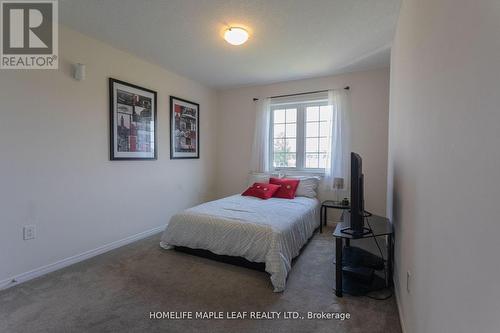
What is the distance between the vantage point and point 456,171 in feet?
2.73

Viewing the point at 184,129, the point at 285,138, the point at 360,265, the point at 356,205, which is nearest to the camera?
the point at 356,205

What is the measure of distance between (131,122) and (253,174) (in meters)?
2.15

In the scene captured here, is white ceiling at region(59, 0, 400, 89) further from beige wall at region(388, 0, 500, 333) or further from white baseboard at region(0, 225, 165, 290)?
white baseboard at region(0, 225, 165, 290)

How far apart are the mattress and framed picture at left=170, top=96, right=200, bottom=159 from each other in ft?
4.39

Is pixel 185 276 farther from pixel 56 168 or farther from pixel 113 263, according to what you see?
pixel 56 168

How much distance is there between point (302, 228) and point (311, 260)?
364 mm

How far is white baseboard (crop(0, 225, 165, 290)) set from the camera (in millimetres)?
2170

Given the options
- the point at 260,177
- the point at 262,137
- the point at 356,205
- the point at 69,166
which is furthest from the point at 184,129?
the point at 356,205

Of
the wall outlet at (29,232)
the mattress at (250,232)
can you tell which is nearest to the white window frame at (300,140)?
the mattress at (250,232)

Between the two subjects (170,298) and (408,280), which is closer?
(408,280)

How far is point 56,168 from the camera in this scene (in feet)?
8.12

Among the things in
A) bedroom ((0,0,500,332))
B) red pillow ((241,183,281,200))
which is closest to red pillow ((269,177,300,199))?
red pillow ((241,183,281,200))

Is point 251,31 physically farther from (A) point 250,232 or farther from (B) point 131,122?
(A) point 250,232

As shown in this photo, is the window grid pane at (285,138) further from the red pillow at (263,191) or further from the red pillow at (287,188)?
the red pillow at (263,191)
